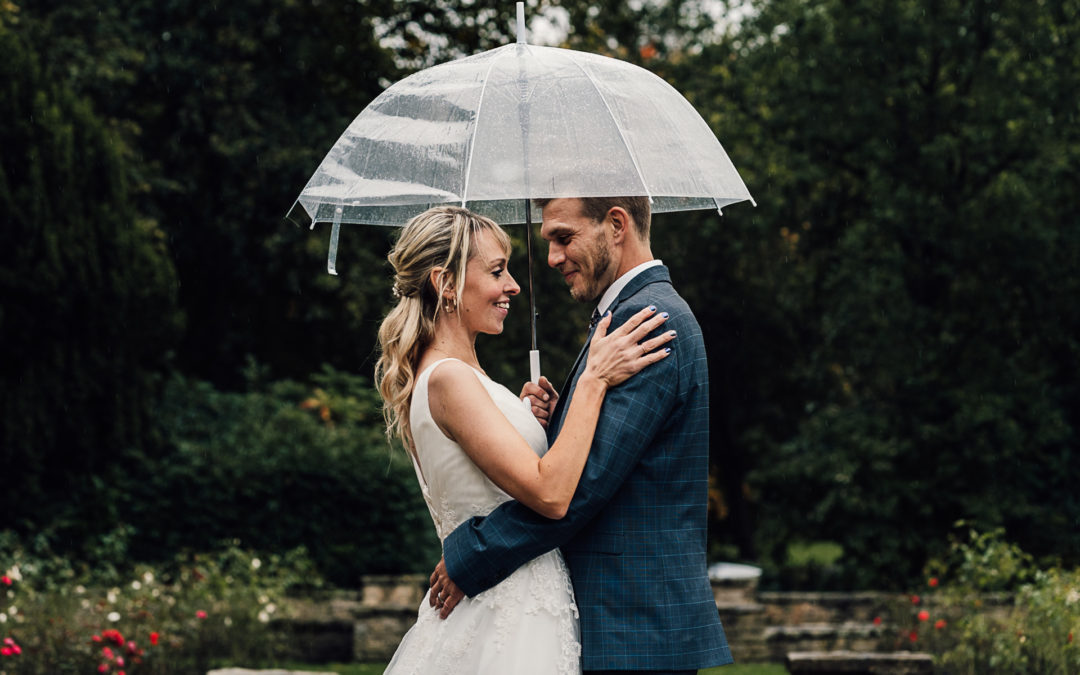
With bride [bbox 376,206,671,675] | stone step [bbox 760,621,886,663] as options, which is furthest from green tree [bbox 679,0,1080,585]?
bride [bbox 376,206,671,675]

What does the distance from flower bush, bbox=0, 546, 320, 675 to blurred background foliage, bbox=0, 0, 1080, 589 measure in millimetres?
1055

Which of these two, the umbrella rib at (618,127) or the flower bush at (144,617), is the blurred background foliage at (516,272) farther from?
the umbrella rib at (618,127)

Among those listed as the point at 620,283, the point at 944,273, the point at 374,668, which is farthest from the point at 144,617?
the point at 944,273

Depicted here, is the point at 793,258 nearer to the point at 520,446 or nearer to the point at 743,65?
the point at 743,65

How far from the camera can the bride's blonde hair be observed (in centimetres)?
327

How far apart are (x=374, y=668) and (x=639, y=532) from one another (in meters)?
6.87

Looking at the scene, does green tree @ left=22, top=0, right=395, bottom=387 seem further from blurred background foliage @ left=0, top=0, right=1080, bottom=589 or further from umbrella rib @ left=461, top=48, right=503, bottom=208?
umbrella rib @ left=461, top=48, right=503, bottom=208

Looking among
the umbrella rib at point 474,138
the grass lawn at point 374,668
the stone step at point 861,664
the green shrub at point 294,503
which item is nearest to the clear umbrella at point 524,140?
the umbrella rib at point 474,138

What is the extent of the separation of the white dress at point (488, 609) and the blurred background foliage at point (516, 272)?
7.14 meters

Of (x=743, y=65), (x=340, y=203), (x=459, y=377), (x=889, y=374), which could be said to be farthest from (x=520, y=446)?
(x=743, y=65)

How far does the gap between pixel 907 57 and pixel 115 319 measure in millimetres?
9172

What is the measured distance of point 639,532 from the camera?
115 inches

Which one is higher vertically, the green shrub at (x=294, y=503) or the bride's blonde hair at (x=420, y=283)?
the bride's blonde hair at (x=420, y=283)

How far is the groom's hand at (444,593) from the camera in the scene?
3.11 metres
